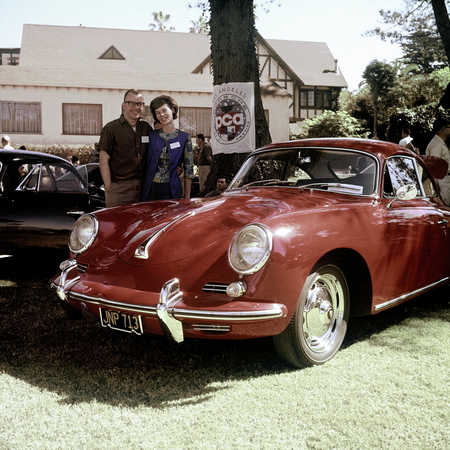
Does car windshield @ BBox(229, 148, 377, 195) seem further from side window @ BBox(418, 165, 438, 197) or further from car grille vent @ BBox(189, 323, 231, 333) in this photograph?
car grille vent @ BBox(189, 323, 231, 333)

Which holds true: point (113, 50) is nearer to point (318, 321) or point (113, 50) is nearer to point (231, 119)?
point (231, 119)

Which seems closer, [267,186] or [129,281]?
[129,281]

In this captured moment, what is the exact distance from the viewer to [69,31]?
33.2 metres

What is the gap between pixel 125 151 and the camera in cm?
567

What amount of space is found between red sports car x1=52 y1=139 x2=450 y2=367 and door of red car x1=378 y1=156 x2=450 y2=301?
0.05ft

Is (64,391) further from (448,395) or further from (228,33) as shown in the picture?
(228,33)

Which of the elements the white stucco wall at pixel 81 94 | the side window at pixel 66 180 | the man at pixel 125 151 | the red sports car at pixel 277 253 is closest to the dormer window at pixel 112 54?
the white stucco wall at pixel 81 94

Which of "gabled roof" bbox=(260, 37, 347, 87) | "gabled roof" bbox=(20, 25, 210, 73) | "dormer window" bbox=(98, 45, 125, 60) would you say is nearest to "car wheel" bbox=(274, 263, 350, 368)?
"gabled roof" bbox=(20, 25, 210, 73)

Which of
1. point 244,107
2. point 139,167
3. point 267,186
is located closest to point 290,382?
point 267,186

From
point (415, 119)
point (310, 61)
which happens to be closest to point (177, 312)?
point (415, 119)

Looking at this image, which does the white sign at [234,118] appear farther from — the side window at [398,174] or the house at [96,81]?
the house at [96,81]

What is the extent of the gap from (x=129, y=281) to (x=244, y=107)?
4273 mm

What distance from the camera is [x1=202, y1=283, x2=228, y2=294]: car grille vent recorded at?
3328 millimetres

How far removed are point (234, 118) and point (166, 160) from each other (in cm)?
179
